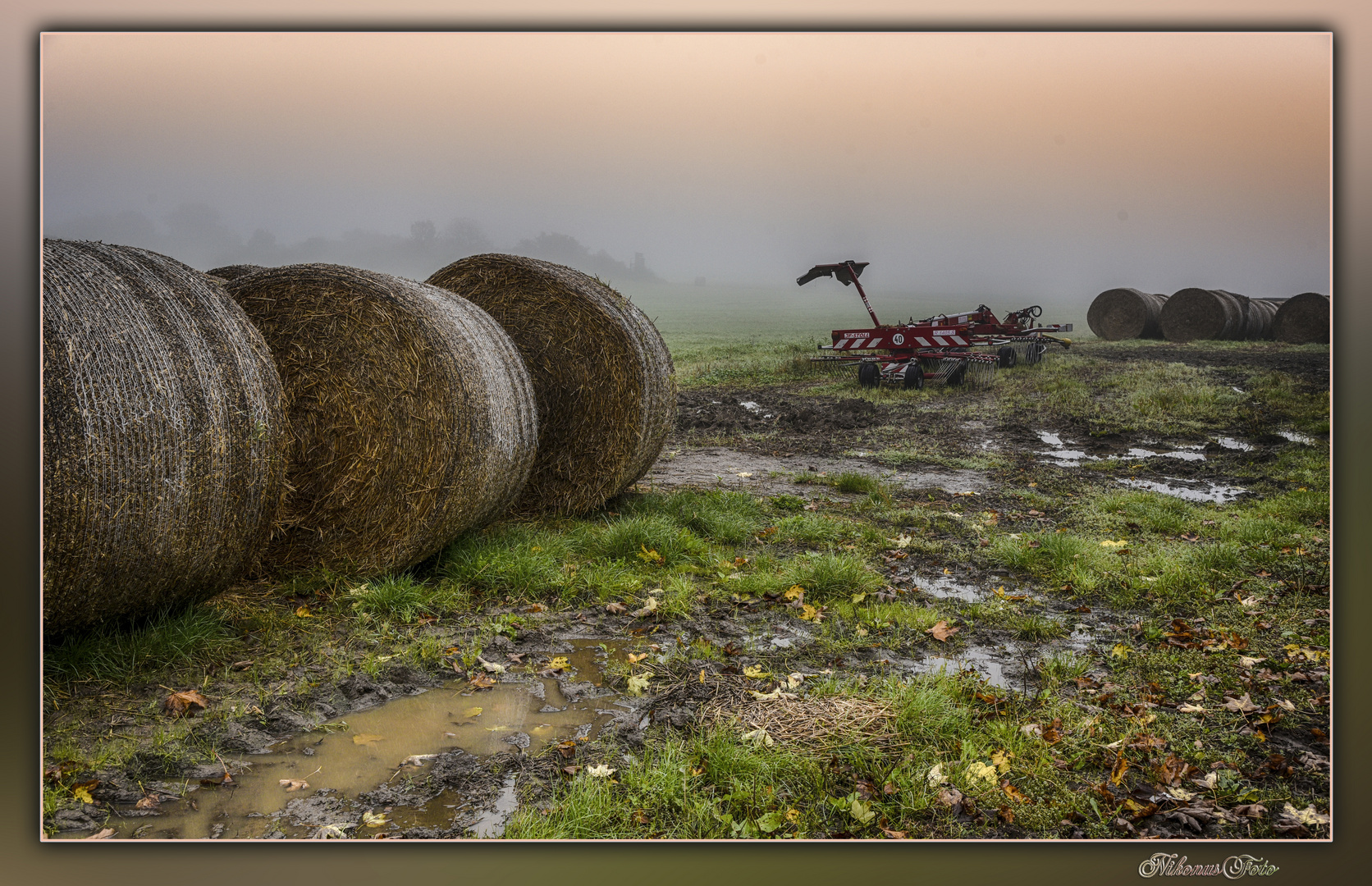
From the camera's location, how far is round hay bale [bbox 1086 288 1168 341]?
3.96m

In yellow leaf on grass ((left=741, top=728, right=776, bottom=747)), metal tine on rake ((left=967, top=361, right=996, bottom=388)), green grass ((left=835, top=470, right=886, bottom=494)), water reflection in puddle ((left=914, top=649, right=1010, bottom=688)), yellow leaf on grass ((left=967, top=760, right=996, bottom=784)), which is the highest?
metal tine on rake ((left=967, top=361, right=996, bottom=388))

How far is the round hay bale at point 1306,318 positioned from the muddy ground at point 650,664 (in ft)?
0.33

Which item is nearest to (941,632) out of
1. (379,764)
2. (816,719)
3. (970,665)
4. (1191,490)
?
(970,665)

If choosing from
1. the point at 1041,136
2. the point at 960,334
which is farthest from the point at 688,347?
the point at 1041,136

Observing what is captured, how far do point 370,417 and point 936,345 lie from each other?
3.32m

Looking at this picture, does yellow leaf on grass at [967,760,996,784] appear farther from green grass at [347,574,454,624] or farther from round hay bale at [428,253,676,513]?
round hay bale at [428,253,676,513]

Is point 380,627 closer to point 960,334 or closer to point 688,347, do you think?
point 688,347

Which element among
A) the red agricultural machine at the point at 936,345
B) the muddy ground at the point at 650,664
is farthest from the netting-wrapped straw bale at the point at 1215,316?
the red agricultural machine at the point at 936,345

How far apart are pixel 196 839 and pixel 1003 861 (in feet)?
8.11

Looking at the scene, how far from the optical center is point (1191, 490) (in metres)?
4.26

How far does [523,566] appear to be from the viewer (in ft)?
13.6

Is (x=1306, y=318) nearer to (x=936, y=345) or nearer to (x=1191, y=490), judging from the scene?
(x=1191, y=490)

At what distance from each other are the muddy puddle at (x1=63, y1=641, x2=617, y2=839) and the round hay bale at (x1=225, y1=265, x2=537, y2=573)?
114cm

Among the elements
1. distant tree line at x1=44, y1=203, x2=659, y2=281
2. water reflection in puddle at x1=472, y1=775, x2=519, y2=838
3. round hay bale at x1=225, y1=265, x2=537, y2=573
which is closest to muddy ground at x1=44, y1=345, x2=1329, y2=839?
water reflection in puddle at x1=472, y1=775, x2=519, y2=838
